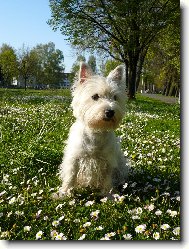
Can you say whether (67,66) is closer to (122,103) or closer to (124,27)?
(122,103)

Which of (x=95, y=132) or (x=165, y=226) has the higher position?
(x=95, y=132)

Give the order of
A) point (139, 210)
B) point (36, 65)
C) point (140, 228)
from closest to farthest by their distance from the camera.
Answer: point (140, 228) → point (139, 210) → point (36, 65)

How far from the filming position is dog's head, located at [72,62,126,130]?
235 inches

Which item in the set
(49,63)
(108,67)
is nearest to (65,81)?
(49,63)

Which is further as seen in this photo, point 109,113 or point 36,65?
point 36,65

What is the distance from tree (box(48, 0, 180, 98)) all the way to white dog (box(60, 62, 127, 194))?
1515 centimetres

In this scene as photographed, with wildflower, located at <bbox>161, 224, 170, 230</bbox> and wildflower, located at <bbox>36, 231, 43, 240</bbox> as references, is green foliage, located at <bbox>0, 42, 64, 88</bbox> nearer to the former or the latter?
wildflower, located at <bbox>36, 231, 43, 240</bbox>

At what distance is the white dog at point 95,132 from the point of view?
239 inches

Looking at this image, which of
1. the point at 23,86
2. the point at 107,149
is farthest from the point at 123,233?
the point at 23,86

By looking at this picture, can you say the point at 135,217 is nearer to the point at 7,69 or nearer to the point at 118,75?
the point at 118,75

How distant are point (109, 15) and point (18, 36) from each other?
59.6 feet

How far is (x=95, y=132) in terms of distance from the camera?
20.9 ft

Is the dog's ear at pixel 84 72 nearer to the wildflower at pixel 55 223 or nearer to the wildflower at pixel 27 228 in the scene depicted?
the wildflower at pixel 55 223

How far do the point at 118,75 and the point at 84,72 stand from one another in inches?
21.2
